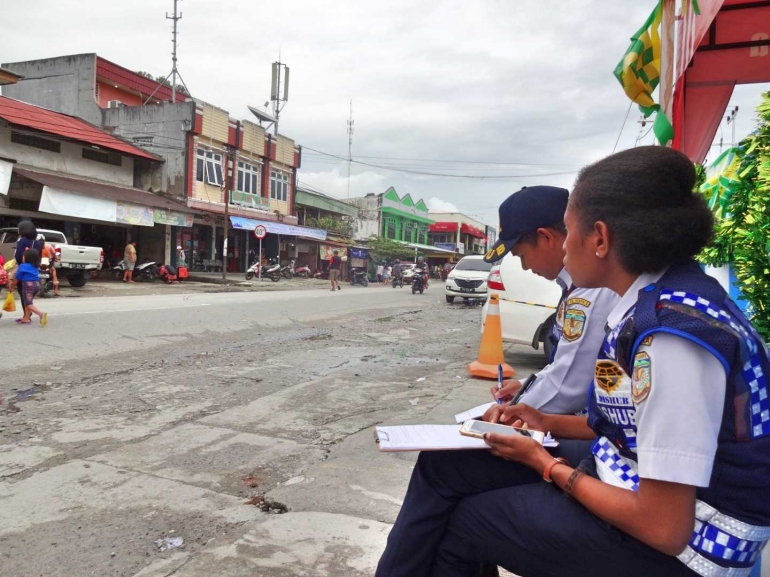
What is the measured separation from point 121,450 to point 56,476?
1.54 ft

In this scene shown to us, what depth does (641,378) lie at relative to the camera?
1.15m

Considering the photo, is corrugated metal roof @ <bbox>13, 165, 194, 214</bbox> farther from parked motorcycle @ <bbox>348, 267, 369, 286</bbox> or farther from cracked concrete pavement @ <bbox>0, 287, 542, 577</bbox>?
cracked concrete pavement @ <bbox>0, 287, 542, 577</bbox>

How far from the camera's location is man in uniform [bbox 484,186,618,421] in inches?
79.6

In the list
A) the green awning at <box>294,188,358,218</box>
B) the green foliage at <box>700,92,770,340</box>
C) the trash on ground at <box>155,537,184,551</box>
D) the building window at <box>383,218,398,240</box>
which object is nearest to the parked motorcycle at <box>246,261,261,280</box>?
the green awning at <box>294,188,358,218</box>

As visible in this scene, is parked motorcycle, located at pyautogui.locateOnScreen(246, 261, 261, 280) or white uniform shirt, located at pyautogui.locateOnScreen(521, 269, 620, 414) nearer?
white uniform shirt, located at pyautogui.locateOnScreen(521, 269, 620, 414)

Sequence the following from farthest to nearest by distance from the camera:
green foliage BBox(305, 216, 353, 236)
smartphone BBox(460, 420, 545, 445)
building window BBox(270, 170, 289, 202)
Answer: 1. green foliage BBox(305, 216, 353, 236)
2. building window BBox(270, 170, 289, 202)
3. smartphone BBox(460, 420, 545, 445)

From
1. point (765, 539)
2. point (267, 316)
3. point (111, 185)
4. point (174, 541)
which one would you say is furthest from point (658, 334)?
point (111, 185)

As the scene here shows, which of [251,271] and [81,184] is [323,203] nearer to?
[251,271]

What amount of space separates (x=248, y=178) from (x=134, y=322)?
864 inches

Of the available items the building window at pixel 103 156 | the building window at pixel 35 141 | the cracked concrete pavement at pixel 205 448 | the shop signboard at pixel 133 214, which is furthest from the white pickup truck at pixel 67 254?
the cracked concrete pavement at pixel 205 448

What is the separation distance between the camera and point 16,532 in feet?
8.61

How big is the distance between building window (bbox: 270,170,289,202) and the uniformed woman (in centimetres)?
3218

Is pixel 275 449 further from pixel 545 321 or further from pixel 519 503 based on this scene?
pixel 545 321

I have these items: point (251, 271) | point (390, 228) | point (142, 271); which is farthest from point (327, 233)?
point (142, 271)
